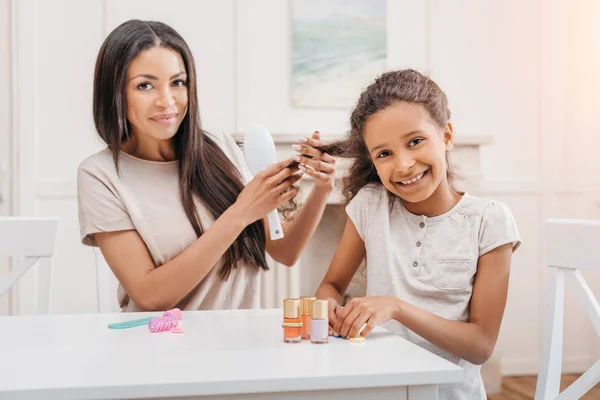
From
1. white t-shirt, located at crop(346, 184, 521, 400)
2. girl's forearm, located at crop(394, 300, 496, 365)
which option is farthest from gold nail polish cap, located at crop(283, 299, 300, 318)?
white t-shirt, located at crop(346, 184, 521, 400)

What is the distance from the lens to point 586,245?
108 centimetres

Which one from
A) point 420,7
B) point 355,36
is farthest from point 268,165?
point 420,7

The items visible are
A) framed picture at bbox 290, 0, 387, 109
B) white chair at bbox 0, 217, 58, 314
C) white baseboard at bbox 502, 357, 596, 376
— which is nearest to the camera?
white chair at bbox 0, 217, 58, 314

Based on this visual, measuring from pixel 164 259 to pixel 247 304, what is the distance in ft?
0.67

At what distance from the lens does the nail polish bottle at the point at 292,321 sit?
0.83 m

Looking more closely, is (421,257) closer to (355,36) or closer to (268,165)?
(268,165)

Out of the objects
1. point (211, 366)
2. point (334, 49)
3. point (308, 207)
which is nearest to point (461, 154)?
point (334, 49)

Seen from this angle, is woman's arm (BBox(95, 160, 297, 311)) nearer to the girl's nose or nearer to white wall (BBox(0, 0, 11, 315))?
the girl's nose

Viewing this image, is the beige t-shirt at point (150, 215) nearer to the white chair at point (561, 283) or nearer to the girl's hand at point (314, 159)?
the girl's hand at point (314, 159)

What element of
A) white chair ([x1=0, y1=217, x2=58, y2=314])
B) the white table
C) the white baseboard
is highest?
white chair ([x1=0, y1=217, x2=58, y2=314])

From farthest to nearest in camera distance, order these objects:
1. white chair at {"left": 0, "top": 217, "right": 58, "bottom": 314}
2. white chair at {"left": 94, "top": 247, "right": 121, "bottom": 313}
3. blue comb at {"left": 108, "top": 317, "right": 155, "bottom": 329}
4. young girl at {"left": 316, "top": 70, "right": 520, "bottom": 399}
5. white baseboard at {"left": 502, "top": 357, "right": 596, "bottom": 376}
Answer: white baseboard at {"left": 502, "top": 357, "right": 596, "bottom": 376} → white chair at {"left": 94, "top": 247, "right": 121, "bottom": 313} → white chair at {"left": 0, "top": 217, "right": 58, "bottom": 314} → young girl at {"left": 316, "top": 70, "right": 520, "bottom": 399} → blue comb at {"left": 108, "top": 317, "right": 155, "bottom": 329}

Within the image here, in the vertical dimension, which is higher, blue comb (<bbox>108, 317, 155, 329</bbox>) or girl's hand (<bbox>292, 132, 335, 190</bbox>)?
girl's hand (<bbox>292, 132, 335, 190</bbox>)

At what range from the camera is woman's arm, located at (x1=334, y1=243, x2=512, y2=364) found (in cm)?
90

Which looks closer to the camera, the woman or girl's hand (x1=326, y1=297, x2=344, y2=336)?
girl's hand (x1=326, y1=297, x2=344, y2=336)
